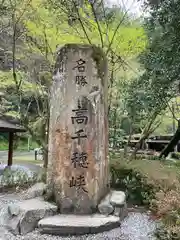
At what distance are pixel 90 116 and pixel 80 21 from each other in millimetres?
5146

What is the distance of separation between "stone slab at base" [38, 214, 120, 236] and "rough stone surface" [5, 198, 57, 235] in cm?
13

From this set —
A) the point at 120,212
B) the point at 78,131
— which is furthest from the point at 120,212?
the point at 78,131

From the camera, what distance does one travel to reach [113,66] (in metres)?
11.2

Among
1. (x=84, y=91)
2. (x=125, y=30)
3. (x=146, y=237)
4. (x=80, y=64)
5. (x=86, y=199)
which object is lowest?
(x=146, y=237)

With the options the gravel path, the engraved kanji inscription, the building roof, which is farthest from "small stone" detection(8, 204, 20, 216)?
the building roof

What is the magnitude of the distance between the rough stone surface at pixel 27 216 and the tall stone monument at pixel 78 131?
0.34 metres

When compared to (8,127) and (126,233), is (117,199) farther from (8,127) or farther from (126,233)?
(8,127)

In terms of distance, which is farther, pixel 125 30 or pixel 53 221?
pixel 125 30

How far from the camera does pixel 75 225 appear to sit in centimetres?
488

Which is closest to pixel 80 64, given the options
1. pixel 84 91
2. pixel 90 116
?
pixel 84 91

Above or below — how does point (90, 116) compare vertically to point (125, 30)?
below

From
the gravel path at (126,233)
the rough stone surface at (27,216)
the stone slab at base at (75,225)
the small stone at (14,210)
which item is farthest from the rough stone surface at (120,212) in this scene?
the small stone at (14,210)

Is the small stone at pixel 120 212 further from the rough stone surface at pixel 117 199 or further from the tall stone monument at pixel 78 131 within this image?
the tall stone monument at pixel 78 131

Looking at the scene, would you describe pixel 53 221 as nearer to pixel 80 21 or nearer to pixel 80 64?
pixel 80 64
